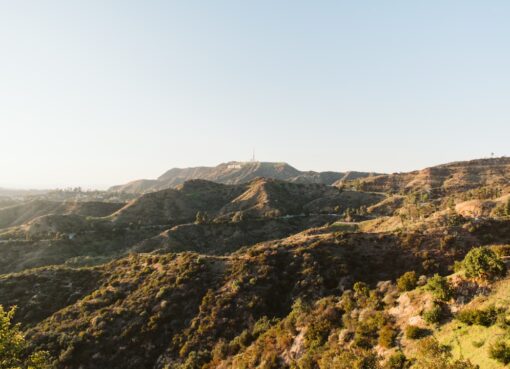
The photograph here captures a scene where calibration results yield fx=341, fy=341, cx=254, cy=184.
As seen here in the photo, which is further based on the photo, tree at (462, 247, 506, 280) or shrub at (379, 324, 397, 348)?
tree at (462, 247, 506, 280)

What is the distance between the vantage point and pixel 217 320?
38531 mm

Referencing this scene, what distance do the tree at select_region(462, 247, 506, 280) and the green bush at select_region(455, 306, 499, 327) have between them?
13.8 feet

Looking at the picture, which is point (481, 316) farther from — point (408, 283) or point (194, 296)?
point (194, 296)

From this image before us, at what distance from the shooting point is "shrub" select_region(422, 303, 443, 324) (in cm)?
2109

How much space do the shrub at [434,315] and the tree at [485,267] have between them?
372 centimetres

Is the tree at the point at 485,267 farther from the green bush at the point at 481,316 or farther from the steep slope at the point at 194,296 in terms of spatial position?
the steep slope at the point at 194,296

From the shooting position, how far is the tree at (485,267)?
22297 mm

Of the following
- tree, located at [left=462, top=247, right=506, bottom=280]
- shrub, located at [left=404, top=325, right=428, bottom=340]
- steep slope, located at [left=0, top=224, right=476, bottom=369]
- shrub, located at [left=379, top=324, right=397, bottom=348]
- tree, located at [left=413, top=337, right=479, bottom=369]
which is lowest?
steep slope, located at [left=0, top=224, right=476, bottom=369]

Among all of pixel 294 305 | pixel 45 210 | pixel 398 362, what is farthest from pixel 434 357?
pixel 45 210

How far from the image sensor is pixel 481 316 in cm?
1850

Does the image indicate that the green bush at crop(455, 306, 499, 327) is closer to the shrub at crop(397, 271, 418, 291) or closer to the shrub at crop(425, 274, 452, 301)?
the shrub at crop(425, 274, 452, 301)

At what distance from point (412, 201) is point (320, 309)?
382 ft

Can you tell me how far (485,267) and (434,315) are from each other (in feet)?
16.6

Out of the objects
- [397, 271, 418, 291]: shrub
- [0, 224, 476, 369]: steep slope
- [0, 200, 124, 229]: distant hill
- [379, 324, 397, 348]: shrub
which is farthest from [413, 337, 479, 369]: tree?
[0, 200, 124, 229]: distant hill
